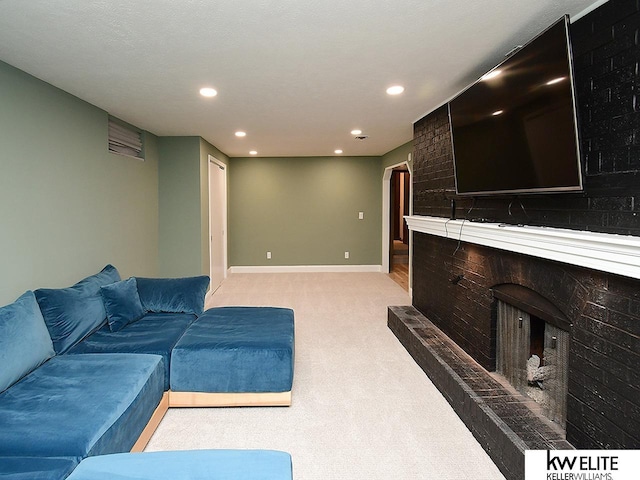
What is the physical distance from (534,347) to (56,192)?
12.2 feet

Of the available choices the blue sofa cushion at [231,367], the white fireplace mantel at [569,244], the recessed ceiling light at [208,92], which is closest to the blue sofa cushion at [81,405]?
the blue sofa cushion at [231,367]

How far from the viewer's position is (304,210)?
8234 mm

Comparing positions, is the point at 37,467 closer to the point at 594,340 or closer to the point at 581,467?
the point at 581,467

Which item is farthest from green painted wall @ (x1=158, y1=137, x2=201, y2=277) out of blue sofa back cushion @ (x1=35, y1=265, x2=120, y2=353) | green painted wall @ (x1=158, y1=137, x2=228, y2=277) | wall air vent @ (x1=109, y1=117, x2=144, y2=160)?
blue sofa back cushion @ (x1=35, y1=265, x2=120, y2=353)

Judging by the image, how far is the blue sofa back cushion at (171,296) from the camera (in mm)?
3629

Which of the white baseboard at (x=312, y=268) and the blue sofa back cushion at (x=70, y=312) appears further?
the white baseboard at (x=312, y=268)

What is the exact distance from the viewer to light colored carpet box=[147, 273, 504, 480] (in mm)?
2146

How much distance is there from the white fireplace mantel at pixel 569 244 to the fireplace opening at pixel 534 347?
0.35 meters

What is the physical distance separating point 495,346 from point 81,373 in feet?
8.81

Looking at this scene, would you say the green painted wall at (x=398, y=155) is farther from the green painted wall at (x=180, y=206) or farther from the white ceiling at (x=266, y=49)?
the green painted wall at (x=180, y=206)

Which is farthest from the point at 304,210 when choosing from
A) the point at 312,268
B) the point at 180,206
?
the point at 180,206

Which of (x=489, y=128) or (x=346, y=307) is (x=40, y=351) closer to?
(x=489, y=128)

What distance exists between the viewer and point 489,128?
269cm

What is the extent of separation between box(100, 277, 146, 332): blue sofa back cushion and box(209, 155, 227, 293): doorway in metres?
2.84
